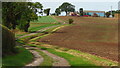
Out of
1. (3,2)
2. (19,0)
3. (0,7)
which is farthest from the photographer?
(19,0)

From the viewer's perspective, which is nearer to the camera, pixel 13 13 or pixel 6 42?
pixel 6 42

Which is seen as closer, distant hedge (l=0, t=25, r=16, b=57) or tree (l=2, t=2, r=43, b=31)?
distant hedge (l=0, t=25, r=16, b=57)

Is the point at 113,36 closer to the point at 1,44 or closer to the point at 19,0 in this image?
the point at 1,44

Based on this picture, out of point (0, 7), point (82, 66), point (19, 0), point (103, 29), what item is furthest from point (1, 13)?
point (82, 66)

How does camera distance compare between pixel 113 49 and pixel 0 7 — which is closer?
pixel 113 49

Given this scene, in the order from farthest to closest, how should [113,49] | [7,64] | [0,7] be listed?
[0,7] → [113,49] → [7,64]

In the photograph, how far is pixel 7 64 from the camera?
579 inches

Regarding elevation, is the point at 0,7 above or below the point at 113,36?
above

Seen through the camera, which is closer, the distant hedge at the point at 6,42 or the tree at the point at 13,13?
the distant hedge at the point at 6,42

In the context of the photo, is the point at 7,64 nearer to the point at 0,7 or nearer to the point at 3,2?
the point at 0,7

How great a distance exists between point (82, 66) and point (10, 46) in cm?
704

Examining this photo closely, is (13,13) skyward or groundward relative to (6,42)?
skyward

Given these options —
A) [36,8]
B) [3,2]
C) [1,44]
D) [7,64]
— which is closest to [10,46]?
[1,44]

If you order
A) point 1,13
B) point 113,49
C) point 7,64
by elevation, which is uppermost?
point 1,13
